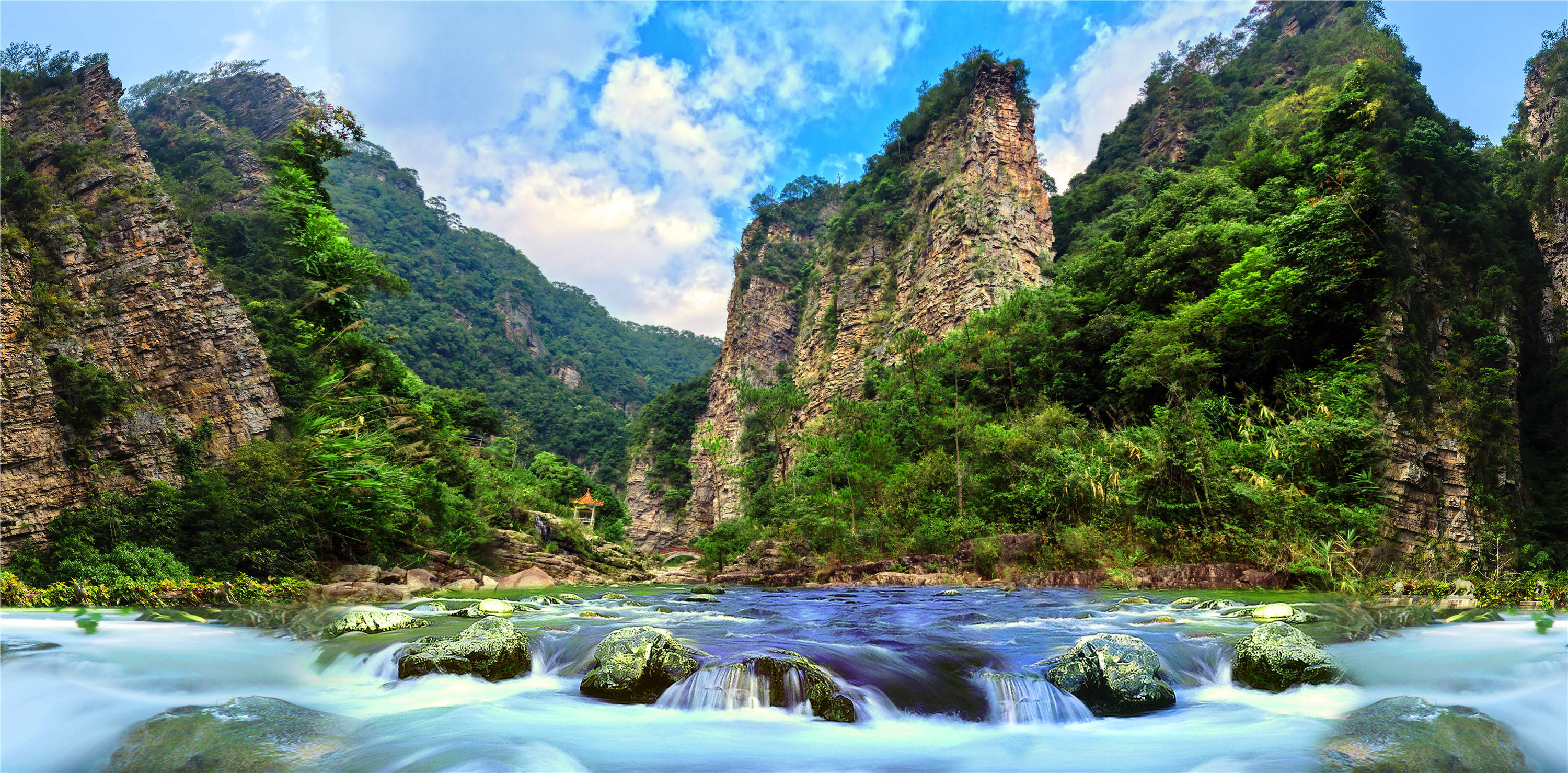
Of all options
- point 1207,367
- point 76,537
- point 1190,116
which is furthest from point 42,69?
point 1190,116

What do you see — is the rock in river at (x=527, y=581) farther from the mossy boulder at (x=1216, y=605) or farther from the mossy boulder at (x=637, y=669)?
the mossy boulder at (x=1216, y=605)

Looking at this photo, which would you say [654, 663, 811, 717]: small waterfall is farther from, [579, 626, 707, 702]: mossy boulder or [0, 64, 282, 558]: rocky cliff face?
[0, 64, 282, 558]: rocky cliff face

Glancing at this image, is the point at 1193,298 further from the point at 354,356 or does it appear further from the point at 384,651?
the point at 354,356

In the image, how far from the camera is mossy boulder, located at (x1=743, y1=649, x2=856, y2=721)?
14.4 feet

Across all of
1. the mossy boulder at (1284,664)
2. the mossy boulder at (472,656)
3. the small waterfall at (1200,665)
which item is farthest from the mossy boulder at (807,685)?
the mossy boulder at (1284,664)

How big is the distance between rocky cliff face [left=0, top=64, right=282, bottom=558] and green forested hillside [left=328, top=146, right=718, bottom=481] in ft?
138

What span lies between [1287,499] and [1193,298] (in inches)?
371

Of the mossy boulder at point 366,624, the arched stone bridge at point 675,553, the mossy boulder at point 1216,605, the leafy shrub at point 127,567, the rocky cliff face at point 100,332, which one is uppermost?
the rocky cliff face at point 100,332

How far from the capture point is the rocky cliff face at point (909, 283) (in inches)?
1569

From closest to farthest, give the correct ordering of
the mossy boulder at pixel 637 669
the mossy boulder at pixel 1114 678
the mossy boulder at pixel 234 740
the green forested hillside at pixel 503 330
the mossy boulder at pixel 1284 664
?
the mossy boulder at pixel 234 740 < the mossy boulder at pixel 1114 678 < the mossy boulder at pixel 637 669 < the mossy boulder at pixel 1284 664 < the green forested hillside at pixel 503 330

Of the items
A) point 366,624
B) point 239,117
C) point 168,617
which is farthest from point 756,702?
point 239,117

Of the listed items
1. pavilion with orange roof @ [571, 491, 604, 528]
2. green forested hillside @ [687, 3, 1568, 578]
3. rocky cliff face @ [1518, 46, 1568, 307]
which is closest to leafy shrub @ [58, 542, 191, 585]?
green forested hillside @ [687, 3, 1568, 578]

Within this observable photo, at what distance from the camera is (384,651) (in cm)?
563

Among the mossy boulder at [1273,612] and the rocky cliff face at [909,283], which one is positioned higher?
the rocky cliff face at [909,283]
